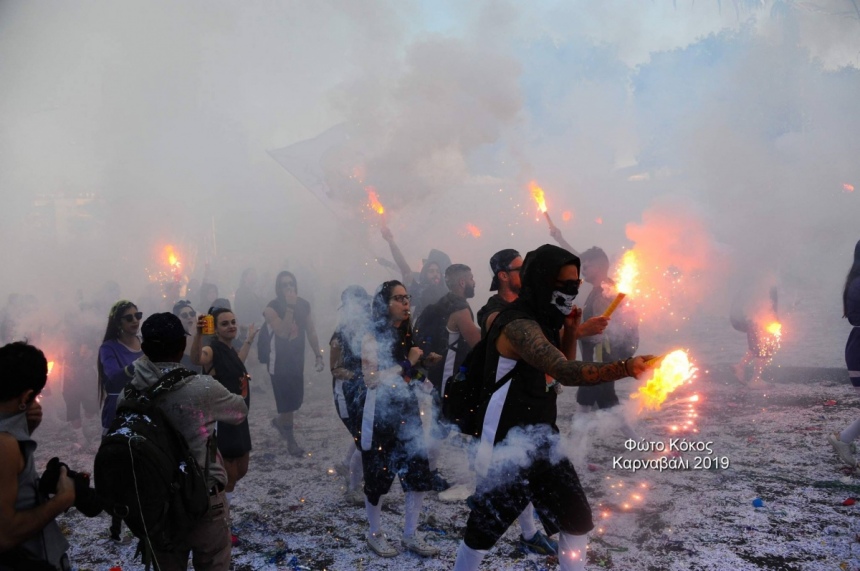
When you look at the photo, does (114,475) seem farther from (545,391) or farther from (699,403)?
(699,403)

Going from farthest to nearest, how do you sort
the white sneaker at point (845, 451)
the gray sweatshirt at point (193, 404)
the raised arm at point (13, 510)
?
the white sneaker at point (845, 451), the gray sweatshirt at point (193, 404), the raised arm at point (13, 510)

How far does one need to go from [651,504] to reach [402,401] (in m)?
2.42

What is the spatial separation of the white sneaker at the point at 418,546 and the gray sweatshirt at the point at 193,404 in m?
1.86

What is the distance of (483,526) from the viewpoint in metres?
2.93

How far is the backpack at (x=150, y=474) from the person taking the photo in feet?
7.62

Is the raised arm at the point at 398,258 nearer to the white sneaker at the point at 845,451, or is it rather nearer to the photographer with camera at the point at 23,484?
the white sneaker at the point at 845,451

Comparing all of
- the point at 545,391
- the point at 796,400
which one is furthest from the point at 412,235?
the point at 545,391

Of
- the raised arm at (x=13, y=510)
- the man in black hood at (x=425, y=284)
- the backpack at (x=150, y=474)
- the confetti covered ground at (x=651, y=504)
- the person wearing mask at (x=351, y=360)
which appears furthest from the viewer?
the man in black hood at (x=425, y=284)

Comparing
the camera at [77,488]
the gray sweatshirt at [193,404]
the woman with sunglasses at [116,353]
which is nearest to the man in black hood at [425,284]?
the woman with sunglasses at [116,353]

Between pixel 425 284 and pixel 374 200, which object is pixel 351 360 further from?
pixel 374 200

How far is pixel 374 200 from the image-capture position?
1012 centimetres

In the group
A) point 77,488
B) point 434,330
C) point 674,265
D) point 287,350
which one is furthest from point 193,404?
point 674,265

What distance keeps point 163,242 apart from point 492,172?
1616 centimetres

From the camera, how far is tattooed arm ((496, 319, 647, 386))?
2.27 metres
